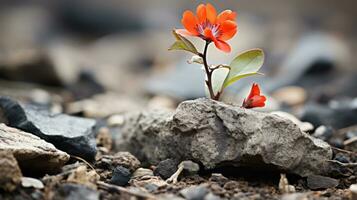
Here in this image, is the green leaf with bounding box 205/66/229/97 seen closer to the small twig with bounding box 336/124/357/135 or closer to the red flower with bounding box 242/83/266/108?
the red flower with bounding box 242/83/266/108

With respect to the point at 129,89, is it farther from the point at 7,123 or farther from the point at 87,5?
the point at 87,5

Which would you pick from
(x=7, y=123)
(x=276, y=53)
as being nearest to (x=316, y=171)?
(x=7, y=123)

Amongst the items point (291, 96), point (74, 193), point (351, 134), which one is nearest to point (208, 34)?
point (74, 193)

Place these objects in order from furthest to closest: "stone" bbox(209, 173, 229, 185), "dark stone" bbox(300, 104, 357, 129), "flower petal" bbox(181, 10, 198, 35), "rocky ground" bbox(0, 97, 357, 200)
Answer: "dark stone" bbox(300, 104, 357, 129) → "flower petal" bbox(181, 10, 198, 35) → "stone" bbox(209, 173, 229, 185) → "rocky ground" bbox(0, 97, 357, 200)

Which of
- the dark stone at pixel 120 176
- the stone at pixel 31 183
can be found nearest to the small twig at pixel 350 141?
the dark stone at pixel 120 176

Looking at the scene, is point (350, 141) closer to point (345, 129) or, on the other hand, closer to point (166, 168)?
point (345, 129)

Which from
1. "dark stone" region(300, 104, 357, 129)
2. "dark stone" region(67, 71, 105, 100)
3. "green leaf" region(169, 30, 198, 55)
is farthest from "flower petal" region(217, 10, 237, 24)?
"dark stone" region(67, 71, 105, 100)
